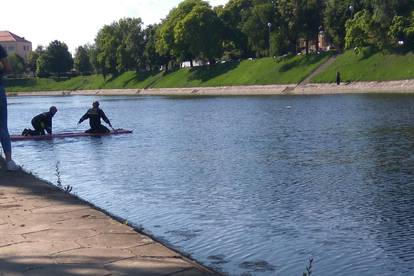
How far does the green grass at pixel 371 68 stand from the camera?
6625cm

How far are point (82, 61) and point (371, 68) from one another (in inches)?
4417

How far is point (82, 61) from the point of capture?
17000 centimetres

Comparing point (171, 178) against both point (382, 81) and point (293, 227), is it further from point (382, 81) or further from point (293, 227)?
point (382, 81)

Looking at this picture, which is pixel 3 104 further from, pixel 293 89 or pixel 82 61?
pixel 82 61

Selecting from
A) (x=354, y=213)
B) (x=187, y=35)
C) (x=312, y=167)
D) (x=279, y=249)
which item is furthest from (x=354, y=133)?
(x=187, y=35)

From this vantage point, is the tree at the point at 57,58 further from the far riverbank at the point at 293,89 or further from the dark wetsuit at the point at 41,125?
the dark wetsuit at the point at 41,125

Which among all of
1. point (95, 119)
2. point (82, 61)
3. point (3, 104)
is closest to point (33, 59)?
point (82, 61)

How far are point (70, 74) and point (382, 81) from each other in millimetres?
121213

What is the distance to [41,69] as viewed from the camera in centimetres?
17250

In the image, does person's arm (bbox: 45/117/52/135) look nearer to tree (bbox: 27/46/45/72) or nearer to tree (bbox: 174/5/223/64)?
tree (bbox: 174/5/223/64)

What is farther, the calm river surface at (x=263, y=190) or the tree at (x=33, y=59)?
the tree at (x=33, y=59)

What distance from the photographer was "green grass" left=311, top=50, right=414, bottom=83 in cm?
6625

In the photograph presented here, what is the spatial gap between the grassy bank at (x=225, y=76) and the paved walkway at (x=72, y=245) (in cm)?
7043

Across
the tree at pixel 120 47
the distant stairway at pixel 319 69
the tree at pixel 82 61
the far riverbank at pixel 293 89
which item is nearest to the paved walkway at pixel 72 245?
the far riverbank at pixel 293 89
